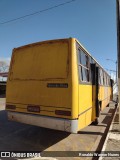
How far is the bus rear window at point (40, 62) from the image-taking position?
6064 mm

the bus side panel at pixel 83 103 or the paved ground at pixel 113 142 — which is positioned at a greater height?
the bus side panel at pixel 83 103

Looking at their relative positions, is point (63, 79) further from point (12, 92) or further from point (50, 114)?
point (12, 92)

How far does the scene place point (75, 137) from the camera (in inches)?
303

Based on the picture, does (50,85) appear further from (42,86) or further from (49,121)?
(49,121)

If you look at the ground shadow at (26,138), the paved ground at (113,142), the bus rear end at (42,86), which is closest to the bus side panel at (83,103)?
the bus rear end at (42,86)

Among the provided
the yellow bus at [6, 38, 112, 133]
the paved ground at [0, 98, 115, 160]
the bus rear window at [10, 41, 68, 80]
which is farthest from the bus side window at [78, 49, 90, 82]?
the paved ground at [0, 98, 115, 160]

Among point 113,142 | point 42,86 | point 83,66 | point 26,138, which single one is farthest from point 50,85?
point 113,142

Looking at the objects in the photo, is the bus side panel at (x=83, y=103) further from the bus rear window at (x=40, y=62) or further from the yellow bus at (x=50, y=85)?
the bus rear window at (x=40, y=62)

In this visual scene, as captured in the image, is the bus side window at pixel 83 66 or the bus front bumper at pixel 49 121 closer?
the bus front bumper at pixel 49 121

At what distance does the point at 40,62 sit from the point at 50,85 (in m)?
0.84

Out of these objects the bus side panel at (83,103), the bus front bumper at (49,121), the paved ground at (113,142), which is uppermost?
the bus side panel at (83,103)

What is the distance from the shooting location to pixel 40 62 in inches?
254

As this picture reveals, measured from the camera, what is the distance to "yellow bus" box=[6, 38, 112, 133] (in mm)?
5758

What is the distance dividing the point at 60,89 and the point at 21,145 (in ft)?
7.08
